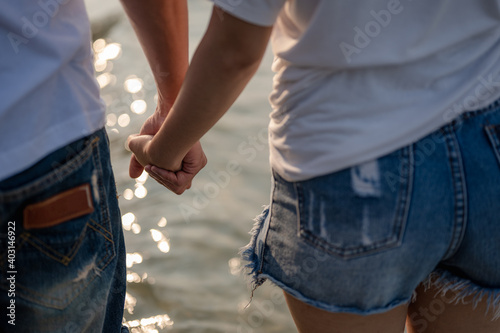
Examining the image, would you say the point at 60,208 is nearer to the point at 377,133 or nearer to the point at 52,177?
the point at 52,177

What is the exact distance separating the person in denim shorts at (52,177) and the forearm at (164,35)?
16.0 inches

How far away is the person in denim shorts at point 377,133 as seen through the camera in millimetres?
944

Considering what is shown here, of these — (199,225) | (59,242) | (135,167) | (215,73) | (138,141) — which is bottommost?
(199,225)

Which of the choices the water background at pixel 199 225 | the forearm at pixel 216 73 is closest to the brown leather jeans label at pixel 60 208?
the forearm at pixel 216 73

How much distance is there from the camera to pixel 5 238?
3.16ft

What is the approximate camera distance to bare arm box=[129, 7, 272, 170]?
3.28ft

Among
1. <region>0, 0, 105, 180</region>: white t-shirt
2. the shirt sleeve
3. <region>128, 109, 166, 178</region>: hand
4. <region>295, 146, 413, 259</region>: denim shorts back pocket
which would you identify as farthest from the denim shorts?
<region>128, 109, 166, 178</region>: hand

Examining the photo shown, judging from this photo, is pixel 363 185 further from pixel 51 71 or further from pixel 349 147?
pixel 51 71

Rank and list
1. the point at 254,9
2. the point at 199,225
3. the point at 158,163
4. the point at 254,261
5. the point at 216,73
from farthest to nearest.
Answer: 1. the point at 199,225
2. the point at 158,163
3. the point at 254,261
4. the point at 216,73
5. the point at 254,9

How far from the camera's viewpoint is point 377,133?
96cm

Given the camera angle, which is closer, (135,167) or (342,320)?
(342,320)

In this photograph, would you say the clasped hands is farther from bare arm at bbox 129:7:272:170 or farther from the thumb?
bare arm at bbox 129:7:272:170

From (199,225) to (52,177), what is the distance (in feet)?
5.64

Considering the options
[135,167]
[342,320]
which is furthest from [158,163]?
[342,320]
